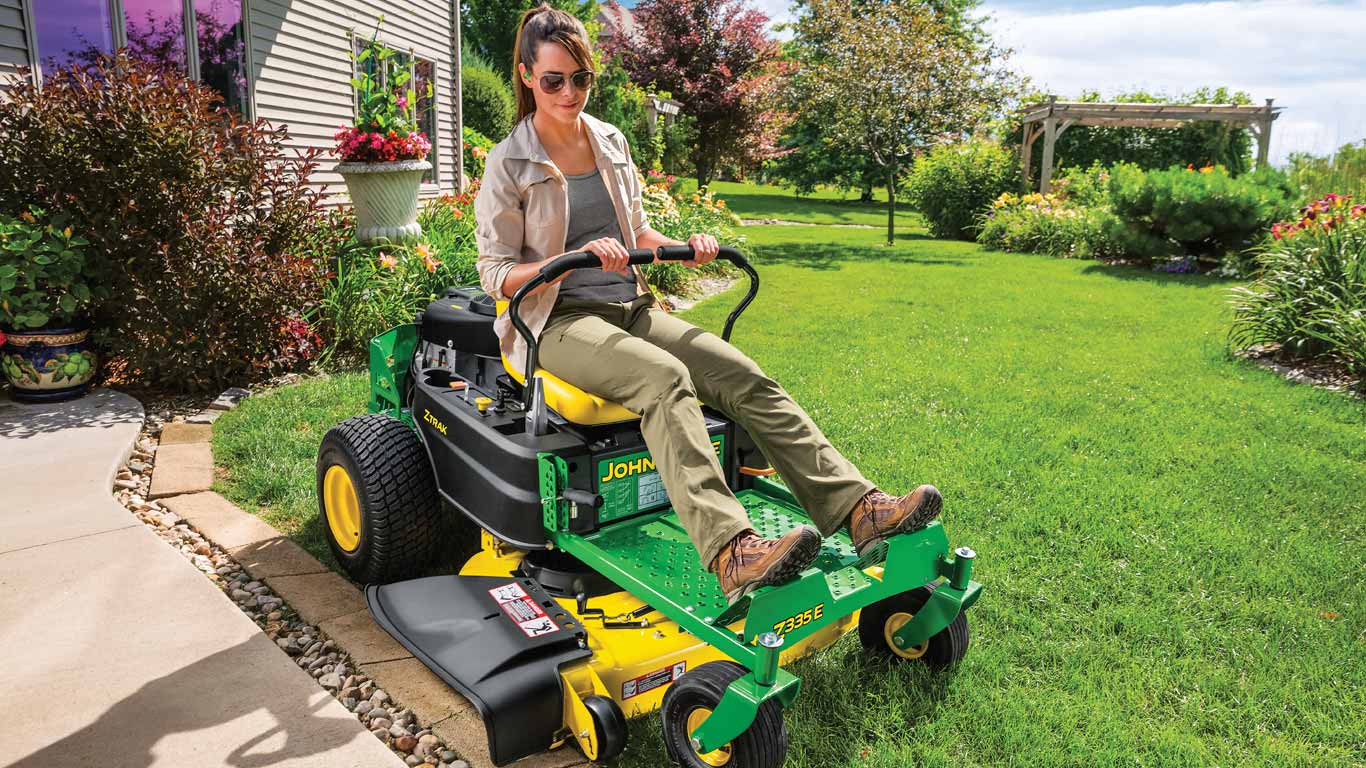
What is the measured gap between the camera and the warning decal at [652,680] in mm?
2115

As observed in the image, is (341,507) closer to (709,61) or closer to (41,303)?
(41,303)

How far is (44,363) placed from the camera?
448cm

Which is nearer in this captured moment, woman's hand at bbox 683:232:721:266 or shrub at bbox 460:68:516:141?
woman's hand at bbox 683:232:721:266

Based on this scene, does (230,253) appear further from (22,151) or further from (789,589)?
(789,589)

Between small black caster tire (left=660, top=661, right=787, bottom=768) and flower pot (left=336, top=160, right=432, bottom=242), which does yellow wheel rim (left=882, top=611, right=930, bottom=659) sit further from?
flower pot (left=336, top=160, right=432, bottom=242)

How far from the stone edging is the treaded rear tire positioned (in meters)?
0.15

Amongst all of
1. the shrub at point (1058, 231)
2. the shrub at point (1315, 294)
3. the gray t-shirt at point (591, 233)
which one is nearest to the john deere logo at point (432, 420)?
the gray t-shirt at point (591, 233)

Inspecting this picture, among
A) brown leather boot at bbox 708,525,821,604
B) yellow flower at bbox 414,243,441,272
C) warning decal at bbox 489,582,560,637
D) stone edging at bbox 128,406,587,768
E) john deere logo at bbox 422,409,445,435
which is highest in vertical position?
yellow flower at bbox 414,243,441,272

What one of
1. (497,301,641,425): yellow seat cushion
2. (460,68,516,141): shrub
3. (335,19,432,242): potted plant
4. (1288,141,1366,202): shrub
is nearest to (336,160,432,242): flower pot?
(335,19,432,242): potted plant

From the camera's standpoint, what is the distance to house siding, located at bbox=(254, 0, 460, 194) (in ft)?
24.3

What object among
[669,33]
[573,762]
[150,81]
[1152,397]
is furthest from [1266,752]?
[669,33]

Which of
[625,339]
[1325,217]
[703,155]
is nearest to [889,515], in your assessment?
[625,339]

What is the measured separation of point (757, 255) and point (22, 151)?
Answer: 8.91 metres

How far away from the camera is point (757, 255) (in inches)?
481
